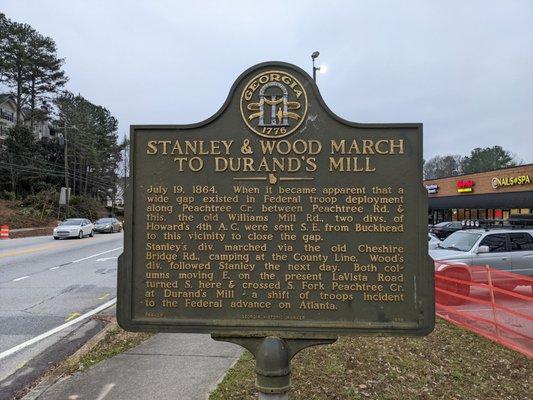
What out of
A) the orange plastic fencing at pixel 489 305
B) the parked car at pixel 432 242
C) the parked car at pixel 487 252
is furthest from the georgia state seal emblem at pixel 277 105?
the parked car at pixel 432 242

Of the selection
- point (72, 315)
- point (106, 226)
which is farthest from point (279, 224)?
point (106, 226)

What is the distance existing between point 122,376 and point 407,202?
366 cm

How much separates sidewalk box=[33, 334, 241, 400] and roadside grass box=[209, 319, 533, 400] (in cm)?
25

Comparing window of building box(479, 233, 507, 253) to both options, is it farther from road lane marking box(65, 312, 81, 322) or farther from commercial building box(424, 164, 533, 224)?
commercial building box(424, 164, 533, 224)

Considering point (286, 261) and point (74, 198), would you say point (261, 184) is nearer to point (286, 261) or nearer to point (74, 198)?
point (286, 261)

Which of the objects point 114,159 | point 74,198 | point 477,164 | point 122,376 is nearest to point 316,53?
point 122,376

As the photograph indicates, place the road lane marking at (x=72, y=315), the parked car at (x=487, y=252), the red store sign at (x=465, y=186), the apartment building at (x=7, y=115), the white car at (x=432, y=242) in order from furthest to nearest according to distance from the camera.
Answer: the apartment building at (x=7, y=115), the red store sign at (x=465, y=186), the white car at (x=432, y=242), the parked car at (x=487, y=252), the road lane marking at (x=72, y=315)

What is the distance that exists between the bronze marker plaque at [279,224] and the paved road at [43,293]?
3521 millimetres

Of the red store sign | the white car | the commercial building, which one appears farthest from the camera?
the red store sign

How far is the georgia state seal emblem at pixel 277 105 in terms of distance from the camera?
3193 mm

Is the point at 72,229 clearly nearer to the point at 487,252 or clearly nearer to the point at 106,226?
the point at 106,226

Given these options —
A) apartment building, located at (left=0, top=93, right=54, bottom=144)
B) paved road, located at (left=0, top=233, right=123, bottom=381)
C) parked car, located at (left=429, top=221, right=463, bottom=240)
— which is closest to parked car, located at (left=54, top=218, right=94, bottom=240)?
paved road, located at (left=0, top=233, right=123, bottom=381)

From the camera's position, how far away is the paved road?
698 cm

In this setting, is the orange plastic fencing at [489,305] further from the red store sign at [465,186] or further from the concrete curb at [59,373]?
the red store sign at [465,186]
